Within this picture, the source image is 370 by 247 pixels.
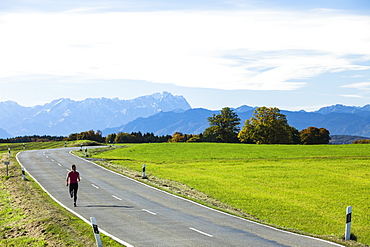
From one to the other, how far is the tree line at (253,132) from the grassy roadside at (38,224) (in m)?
73.9

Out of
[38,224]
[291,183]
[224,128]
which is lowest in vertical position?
[38,224]

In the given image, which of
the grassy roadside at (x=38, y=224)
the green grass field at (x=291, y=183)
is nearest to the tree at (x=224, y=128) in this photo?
the green grass field at (x=291, y=183)

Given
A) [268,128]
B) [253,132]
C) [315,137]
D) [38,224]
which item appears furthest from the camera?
[315,137]

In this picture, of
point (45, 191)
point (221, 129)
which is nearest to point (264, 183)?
point (45, 191)

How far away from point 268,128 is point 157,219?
79.1m

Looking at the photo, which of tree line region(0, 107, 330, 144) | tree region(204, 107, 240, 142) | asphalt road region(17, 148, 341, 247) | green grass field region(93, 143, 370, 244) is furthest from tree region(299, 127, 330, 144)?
asphalt road region(17, 148, 341, 247)

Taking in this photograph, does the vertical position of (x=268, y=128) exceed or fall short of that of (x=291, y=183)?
it exceeds it

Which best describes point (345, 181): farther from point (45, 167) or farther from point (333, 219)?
point (45, 167)

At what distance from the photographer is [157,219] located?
64.7ft

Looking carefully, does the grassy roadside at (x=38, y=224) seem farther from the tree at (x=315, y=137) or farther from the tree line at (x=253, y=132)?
the tree at (x=315, y=137)

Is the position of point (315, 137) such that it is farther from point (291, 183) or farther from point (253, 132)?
point (291, 183)

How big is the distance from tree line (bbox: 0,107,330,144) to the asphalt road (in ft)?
221

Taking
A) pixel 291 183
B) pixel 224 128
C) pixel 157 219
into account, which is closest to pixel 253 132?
pixel 224 128

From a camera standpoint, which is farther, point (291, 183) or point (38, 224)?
point (291, 183)
